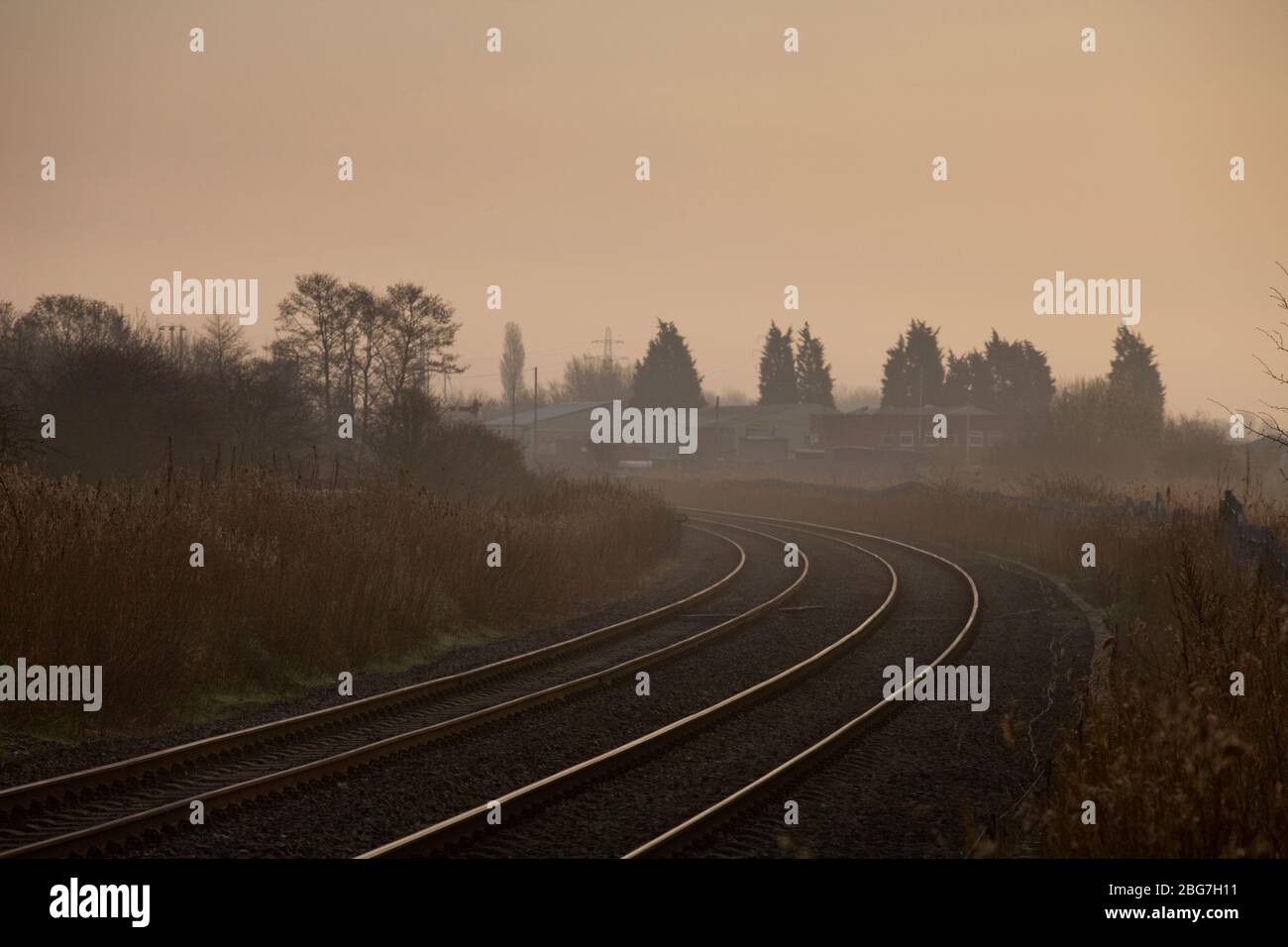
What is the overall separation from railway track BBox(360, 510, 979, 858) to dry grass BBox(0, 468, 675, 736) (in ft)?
14.6

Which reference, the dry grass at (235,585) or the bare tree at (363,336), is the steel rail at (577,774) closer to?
the dry grass at (235,585)

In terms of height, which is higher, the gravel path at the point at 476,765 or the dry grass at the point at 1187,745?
the dry grass at the point at 1187,745

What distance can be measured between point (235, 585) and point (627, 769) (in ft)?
19.6

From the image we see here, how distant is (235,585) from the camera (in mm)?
12492

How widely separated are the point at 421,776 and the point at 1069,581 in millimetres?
17505

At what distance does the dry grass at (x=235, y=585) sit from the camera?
1034 centimetres

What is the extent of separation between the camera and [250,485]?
51.4ft

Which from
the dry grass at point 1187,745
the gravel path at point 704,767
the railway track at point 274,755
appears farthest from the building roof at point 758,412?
the railway track at point 274,755

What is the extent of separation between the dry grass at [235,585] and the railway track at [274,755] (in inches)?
60.0

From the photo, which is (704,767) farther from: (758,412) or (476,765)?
(758,412)

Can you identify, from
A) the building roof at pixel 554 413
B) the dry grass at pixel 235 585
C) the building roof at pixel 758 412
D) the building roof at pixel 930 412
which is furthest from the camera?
the building roof at pixel 554 413

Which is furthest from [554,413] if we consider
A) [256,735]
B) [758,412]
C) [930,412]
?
[256,735]

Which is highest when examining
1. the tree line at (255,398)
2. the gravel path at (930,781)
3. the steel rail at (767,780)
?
the tree line at (255,398)

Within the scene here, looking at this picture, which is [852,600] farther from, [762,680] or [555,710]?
[555,710]
